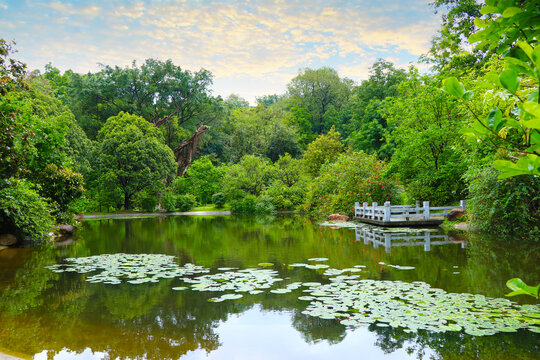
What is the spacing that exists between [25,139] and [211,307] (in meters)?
8.54

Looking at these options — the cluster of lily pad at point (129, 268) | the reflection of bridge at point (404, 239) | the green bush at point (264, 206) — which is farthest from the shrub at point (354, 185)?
the cluster of lily pad at point (129, 268)

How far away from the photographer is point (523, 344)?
12.3ft

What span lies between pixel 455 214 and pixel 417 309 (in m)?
13.1

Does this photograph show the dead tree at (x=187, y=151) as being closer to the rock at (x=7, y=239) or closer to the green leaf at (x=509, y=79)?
the rock at (x=7, y=239)

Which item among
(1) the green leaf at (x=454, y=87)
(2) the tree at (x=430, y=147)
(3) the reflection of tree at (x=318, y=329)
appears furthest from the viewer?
(2) the tree at (x=430, y=147)

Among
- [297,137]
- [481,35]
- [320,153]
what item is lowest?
[481,35]

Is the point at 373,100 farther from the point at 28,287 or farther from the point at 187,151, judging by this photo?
the point at 28,287

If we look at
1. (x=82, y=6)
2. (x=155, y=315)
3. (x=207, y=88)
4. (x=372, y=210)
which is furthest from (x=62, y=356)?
(x=207, y=88)

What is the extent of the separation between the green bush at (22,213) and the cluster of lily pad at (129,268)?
357 cm

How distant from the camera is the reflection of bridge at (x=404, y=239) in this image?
35.6 ft

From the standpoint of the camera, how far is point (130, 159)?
94.8 ft

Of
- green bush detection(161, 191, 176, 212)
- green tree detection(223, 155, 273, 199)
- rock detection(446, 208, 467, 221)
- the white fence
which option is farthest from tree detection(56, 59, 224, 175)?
rock detection(446, 208, 467, 221)

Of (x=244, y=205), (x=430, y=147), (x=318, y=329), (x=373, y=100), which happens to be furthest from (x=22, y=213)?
(x=373, y=100)

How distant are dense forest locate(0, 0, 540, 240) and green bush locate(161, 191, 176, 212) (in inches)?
4.1
